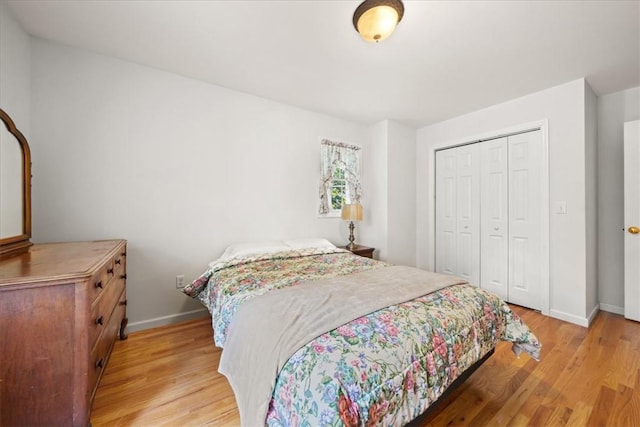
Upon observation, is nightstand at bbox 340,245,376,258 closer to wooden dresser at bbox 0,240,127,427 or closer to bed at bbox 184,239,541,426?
bed at bbox 184,239,541,426

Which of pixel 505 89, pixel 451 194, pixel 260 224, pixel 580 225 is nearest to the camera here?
pixel 580 225

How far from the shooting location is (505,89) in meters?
2.71

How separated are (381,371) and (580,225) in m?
2.82

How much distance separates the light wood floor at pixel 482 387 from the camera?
4.48 feet

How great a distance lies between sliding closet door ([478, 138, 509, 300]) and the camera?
306 centimetres

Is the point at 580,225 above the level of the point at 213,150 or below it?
below

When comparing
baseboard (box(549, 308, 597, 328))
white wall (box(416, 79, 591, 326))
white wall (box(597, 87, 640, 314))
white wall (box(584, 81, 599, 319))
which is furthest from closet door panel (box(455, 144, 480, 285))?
white wall (box(597, 87, 640, 314))

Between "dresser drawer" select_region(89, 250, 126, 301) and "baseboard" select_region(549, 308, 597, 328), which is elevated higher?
"dresser drawer" select_region(89, 250, 126, 301)

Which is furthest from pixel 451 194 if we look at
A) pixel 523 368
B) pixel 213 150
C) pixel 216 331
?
pixel 216 331

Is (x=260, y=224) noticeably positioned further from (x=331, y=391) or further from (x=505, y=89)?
(x=505, y=89)

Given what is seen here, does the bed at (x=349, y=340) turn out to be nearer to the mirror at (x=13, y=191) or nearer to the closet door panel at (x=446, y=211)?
the mirror at (x=13, y=191)

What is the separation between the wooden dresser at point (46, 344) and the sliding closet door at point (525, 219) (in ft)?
12.4

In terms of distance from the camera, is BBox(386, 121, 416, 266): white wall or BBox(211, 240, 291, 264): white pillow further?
BBox(386, 121, 416, 266): white wall

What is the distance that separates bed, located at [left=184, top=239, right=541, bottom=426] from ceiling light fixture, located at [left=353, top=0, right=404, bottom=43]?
1.53 meters
